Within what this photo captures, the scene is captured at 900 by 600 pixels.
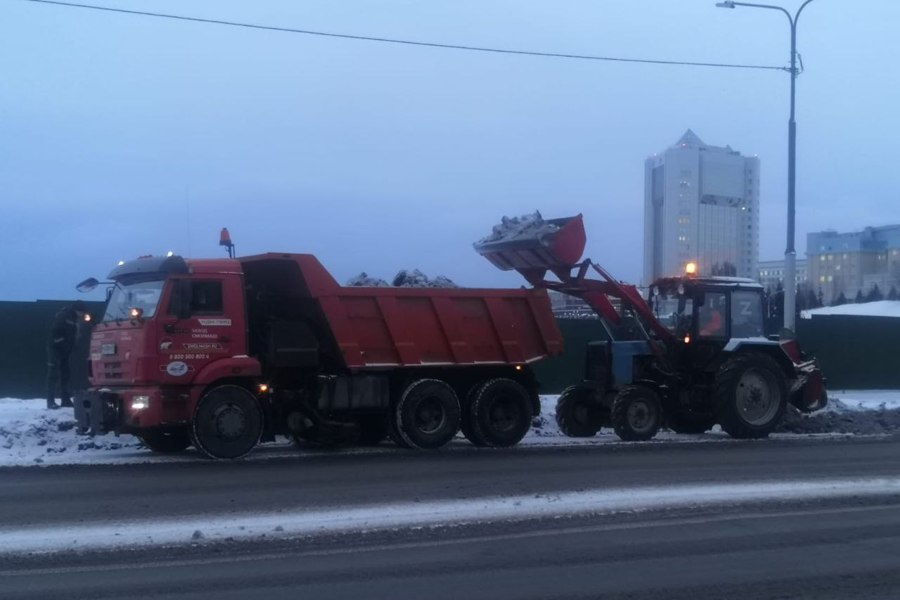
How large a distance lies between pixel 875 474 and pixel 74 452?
11682mm

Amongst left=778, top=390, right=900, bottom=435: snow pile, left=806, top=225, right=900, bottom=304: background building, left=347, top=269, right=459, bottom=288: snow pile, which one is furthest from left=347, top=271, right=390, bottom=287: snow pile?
left=806, top=225, right=900, bottom=304: background building

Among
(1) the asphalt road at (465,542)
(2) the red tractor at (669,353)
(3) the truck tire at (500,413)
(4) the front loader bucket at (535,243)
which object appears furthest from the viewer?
(2) the red tractor at (669,353)

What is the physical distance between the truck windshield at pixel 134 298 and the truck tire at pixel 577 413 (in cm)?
789

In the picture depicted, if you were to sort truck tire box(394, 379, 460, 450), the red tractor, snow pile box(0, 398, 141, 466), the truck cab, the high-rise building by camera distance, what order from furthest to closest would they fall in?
the high-rise building < the red tractor < truck tire box(394, 379, 460, 450) < snow pile box(0, 398, 141, 466) < the truck cab

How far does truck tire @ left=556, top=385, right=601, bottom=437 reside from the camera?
65.7 feet

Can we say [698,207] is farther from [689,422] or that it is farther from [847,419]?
[689,422]

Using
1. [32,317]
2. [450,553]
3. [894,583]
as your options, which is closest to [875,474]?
[894,583]

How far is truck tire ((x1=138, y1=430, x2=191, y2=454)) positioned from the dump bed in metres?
2.50

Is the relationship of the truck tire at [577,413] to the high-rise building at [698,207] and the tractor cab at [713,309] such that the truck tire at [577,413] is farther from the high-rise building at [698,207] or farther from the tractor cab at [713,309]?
the high-rise building at [698,207]

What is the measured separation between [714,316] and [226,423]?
9.00m

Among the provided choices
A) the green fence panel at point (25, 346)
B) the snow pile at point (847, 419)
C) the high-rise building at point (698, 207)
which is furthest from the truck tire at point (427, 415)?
the high-rise building at point (698, 207)

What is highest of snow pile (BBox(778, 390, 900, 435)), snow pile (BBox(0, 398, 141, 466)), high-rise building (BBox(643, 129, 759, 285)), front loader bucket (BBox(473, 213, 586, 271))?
high-rise building (BBox(643, 129, 759, 285))

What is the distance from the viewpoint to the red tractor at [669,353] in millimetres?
19156

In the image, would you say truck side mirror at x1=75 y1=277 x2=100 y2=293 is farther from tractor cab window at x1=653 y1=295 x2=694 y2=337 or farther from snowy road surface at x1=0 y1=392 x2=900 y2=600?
tractor cab window at x1=653 y1=295 x2=694 y2=337
